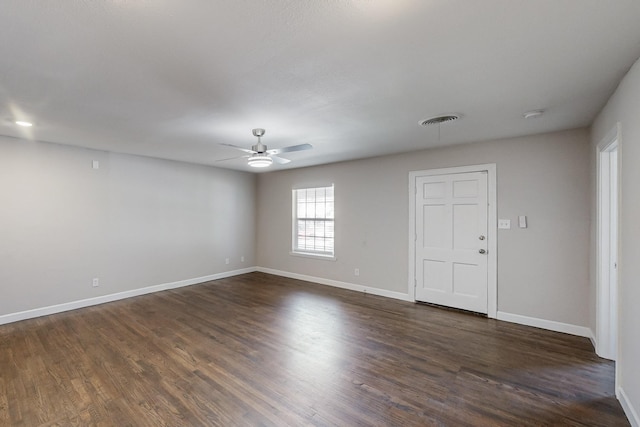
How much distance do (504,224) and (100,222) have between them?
6.08 meters

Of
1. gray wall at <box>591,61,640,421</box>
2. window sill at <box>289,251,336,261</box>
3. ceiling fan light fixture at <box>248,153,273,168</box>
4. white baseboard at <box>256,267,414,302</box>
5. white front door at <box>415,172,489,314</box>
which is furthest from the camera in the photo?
window sill at <box>289,251,336,261</box>

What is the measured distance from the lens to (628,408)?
2037 mm

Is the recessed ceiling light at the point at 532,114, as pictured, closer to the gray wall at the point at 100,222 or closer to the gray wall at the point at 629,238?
the gray wall at the point at 629,238

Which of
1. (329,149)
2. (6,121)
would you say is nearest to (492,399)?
(329,149)

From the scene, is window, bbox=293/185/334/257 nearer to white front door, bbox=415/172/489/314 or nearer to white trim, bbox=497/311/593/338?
white front door, bbox=415/172/489/314

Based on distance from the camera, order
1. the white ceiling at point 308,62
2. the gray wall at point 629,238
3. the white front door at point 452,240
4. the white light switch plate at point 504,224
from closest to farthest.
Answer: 1. the white ceiling at point 308,62
2. the gray wall at point 629,238
3. the white light switch plate at point 504,224
4. the white front door at point 452,240

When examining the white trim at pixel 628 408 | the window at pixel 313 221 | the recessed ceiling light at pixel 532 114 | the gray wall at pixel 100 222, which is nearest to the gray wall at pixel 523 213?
the window at pixel 313 221

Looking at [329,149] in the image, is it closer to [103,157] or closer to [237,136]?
[237,136]

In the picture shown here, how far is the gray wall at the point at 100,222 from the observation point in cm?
394

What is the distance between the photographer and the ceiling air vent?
3031 mm

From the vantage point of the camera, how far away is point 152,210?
530cm

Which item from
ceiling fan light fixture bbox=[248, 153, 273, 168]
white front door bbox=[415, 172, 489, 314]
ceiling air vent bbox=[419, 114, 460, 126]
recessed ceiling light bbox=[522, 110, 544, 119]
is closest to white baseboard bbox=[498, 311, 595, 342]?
white front door bbox=[415, 172, 489, 314]

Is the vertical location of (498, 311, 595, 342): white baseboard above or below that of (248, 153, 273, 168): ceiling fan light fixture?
below

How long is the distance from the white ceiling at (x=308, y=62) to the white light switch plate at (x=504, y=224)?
1250 mm
